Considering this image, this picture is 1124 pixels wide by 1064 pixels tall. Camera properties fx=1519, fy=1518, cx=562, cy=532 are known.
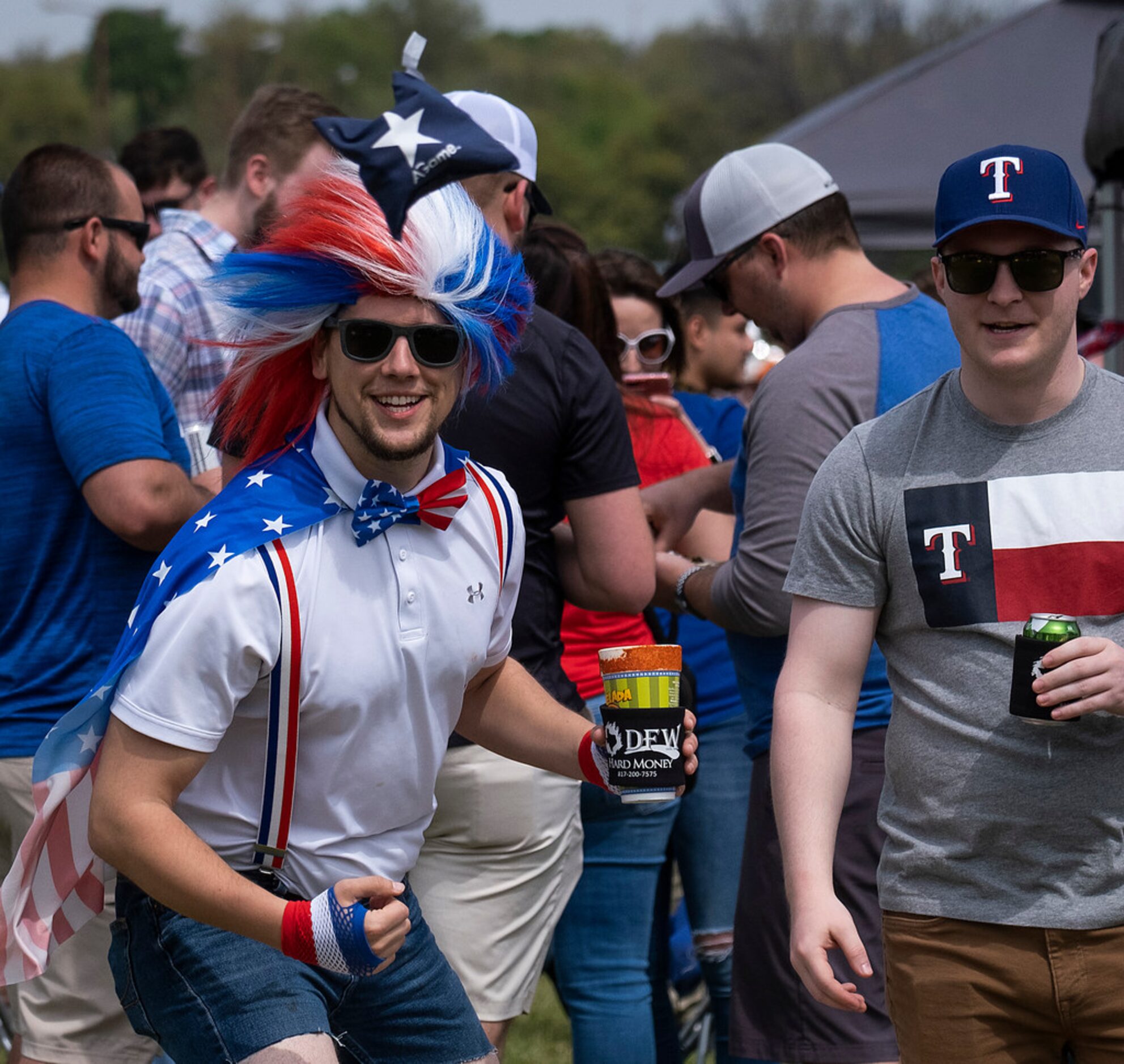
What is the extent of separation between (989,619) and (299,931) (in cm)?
125

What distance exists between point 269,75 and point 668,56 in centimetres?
4854

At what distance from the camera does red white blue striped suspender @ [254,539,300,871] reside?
8.23 feet

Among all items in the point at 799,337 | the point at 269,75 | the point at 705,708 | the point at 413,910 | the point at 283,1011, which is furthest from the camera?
the point at 269,75

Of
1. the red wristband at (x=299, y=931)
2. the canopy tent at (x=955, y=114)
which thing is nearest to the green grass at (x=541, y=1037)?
the red wristband at (x=299, y=931)

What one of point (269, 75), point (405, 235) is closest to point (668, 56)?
point (269, 75)

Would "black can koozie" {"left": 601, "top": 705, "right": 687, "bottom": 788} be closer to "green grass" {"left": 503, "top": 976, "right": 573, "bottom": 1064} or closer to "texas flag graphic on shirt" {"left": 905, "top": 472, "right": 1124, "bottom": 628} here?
"texas flag graphic on shirt" {"left": 905, "top": 472, "right": 1124, "bottom": 628}

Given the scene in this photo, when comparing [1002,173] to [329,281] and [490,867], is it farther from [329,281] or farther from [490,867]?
[490,867]

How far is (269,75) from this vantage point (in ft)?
Result: 244

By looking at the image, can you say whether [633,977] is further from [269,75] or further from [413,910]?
[269,75]

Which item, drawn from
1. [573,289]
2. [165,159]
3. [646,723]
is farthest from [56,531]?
[165,159]

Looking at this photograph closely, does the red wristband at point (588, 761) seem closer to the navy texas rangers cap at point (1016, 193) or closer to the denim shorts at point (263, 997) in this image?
the denim shorts at point (263, 997)

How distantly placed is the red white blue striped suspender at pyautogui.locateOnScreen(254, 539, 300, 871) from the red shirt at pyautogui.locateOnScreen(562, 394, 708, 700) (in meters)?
1.38

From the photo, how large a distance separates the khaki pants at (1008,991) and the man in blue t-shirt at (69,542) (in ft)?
6.39

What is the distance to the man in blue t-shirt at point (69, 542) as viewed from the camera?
360cm
